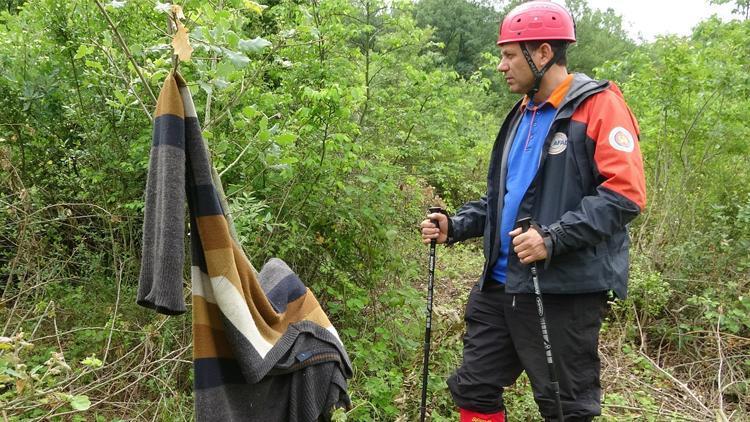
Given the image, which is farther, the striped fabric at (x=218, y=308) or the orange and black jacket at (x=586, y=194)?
the orange and black jacket at (x=586, y=194)

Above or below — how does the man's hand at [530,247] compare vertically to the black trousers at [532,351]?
above

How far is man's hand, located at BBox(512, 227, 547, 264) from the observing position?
7.98 ft

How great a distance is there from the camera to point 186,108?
1638 mm

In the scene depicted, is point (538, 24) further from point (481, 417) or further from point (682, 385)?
point (682, 385)

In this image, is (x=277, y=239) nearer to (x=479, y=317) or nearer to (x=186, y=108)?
(x=479, y=317)

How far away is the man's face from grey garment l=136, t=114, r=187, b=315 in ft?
5.84

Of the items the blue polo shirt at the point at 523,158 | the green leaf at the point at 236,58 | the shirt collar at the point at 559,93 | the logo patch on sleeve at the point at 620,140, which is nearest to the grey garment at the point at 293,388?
the green leaf at the point at 236,58

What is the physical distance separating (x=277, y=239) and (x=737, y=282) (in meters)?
4.48

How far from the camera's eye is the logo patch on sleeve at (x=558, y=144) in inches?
101

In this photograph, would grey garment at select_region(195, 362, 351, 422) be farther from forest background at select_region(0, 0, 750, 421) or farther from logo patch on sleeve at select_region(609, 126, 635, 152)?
logo patch on sleeve at select_region(609, 126, 635, 152)

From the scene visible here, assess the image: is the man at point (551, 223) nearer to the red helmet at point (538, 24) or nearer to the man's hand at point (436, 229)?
the red helmet at point (538, 24)

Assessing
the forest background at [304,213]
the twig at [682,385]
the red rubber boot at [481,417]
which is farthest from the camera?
the twig at [682,385]

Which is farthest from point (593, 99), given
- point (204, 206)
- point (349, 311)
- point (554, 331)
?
point (349, 311)

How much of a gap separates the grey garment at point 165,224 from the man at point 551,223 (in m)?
1.50
